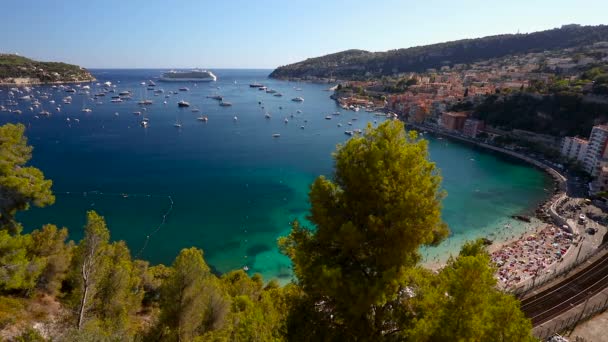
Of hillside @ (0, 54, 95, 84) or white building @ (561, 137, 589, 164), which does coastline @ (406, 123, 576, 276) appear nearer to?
white building @ (561, 137, 589, 164)

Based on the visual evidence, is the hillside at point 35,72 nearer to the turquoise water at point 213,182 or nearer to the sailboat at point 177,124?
the turquoise water at point 213,182

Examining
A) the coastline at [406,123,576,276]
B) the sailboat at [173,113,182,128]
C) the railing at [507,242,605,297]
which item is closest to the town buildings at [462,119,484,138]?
the coastline at [406,123,576,276]

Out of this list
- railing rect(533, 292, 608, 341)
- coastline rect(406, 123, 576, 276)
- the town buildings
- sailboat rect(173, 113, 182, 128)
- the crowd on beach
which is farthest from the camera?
sailboat rect(173, 113, 182, 128)

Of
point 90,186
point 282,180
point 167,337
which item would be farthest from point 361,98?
point 167,337

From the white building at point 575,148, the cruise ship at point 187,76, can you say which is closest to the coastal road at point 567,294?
the white building at point 575,148

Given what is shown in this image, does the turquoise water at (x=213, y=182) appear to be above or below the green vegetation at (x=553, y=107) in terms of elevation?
below

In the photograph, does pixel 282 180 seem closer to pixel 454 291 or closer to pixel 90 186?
pixel 90 186
